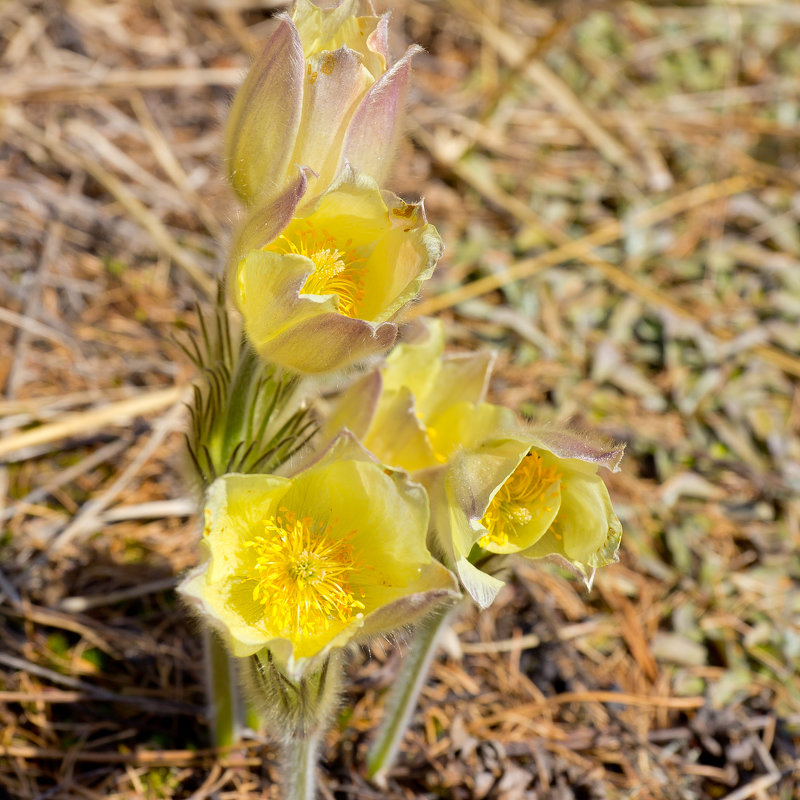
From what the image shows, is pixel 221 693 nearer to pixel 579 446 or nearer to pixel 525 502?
pixel 525 502

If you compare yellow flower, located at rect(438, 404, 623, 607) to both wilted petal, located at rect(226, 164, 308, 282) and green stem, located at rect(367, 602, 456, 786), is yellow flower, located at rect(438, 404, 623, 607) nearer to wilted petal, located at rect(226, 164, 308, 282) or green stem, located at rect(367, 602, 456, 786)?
green stem, located at rect(367, 602, 456, 786)

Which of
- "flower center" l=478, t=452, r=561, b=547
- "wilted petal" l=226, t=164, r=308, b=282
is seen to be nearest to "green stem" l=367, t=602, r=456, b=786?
"flower center" l=478, t=452, r=561, b=547

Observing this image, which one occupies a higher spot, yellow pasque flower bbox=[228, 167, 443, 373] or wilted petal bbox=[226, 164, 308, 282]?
wilted petal bbox=[226, 164, 308, 282]

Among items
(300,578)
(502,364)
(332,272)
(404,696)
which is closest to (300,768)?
(404,696)

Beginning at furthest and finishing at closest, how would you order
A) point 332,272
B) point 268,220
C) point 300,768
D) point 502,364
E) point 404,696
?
point 502,364
point 404,696
point 300,768
point 332,272
point 268,220

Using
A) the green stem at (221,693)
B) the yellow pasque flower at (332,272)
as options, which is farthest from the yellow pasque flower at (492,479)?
the green stem at (221,693)

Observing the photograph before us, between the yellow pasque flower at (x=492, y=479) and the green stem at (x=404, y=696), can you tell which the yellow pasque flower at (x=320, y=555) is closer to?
the yellow pasque flower at (x=492, y=479)
